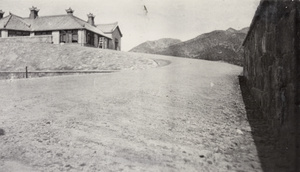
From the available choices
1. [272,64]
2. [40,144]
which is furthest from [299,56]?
[40,144]

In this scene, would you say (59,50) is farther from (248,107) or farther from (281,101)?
(281,101)

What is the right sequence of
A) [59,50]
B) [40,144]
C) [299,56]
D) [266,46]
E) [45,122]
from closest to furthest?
1. [299,56]
2. [40,144]
3. [266,46]
4. [45,122]
5. [59,50]

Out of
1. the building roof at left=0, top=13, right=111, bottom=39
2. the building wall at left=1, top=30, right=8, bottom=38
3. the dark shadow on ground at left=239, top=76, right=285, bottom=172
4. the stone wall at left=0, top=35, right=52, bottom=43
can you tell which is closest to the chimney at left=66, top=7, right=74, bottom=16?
→ the building roof at left=0, top=13, right=111, bottom=39

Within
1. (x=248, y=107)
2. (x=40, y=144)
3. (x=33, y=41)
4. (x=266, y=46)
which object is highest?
(x=33, y=41)

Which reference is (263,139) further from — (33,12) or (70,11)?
(33,12)

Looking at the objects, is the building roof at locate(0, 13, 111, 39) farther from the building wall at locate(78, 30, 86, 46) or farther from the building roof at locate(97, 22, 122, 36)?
the building roof at locate(97, 22, 122, 36)

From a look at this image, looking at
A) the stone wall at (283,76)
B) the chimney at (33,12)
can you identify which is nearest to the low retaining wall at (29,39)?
the chimney at (33,12)
